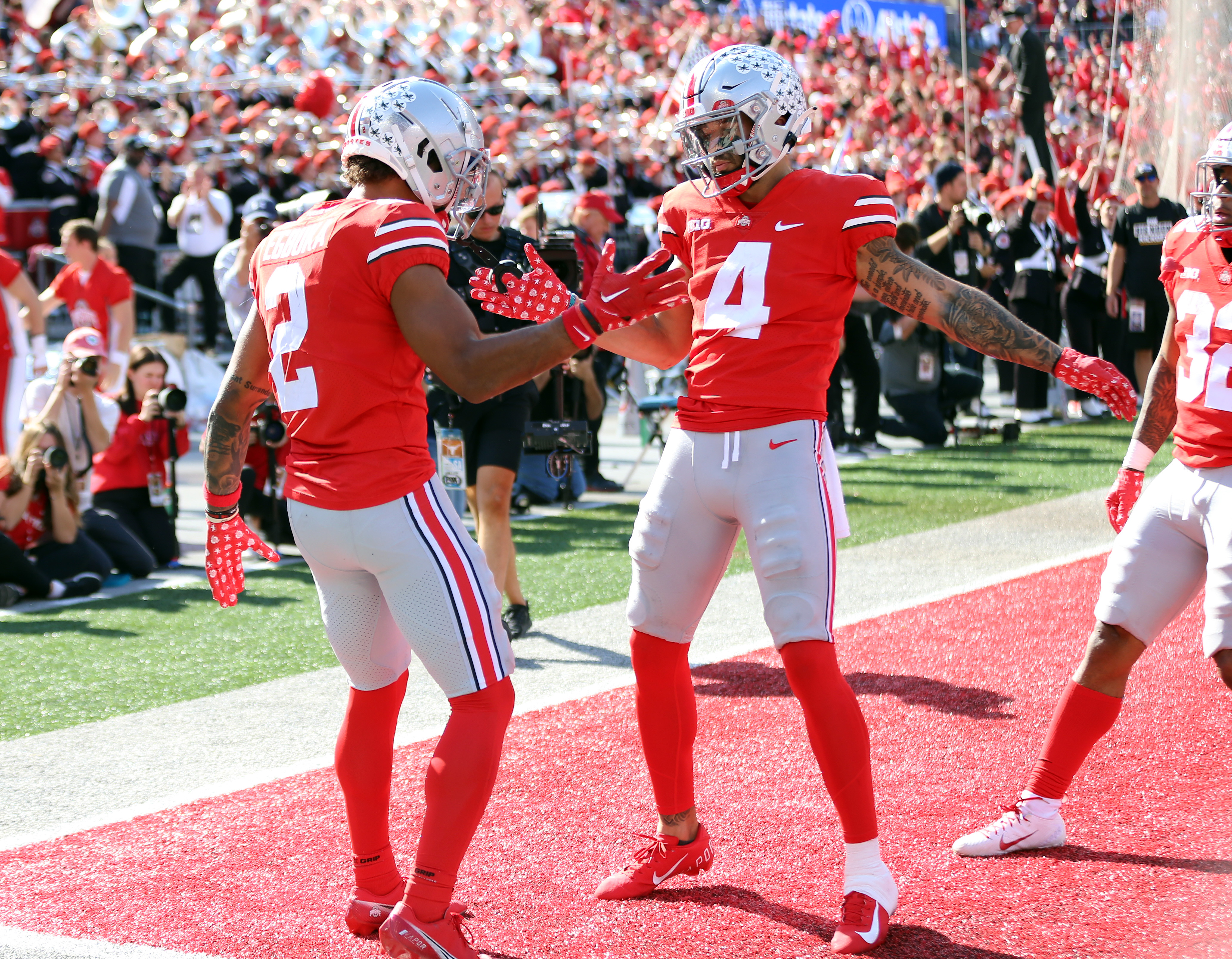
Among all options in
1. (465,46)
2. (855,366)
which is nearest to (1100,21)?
(465,46)

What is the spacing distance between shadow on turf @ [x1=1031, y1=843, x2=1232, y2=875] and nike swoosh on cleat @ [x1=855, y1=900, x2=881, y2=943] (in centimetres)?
73

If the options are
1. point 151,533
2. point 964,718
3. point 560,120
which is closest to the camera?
point 964,718

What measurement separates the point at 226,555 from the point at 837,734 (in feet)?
Answer: 5.45

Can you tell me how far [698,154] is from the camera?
3.69m

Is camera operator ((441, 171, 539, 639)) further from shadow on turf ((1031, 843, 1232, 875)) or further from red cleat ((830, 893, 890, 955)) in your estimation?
red cleat ((830, 893, 890, 955))

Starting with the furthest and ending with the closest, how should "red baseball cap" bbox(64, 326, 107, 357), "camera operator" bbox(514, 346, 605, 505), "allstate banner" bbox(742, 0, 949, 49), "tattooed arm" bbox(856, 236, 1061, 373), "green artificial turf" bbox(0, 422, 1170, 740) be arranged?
"allstate banner" bbox(742, 0, 949, 49) → "camera operator" bbox(514, 346, 605, 505) → "red baseball cap" bbox(64, 326, 107, 357) → "green artificial turf" bbox(0, 422, 1170, 740) → "tattooed arm" bbox(856, 236, 1061, 373)

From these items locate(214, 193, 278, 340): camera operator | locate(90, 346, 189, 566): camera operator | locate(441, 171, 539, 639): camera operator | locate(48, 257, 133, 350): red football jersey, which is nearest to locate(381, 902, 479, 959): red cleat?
locate(441, 171, 539, 639): camera operator

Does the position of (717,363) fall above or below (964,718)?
above

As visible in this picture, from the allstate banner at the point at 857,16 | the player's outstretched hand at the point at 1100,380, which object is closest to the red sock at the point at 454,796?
the player's outstretched hand at the point at 1100,380

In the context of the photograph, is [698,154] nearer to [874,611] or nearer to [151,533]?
[874,611]

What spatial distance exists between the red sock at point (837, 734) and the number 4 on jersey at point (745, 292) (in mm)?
792

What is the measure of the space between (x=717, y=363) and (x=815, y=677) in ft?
2.70

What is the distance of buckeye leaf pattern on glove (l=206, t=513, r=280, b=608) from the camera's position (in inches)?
152

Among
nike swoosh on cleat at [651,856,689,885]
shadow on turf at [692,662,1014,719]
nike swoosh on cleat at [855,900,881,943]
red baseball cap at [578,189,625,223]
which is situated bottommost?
shadow on turf at [692,662,1014,719]
